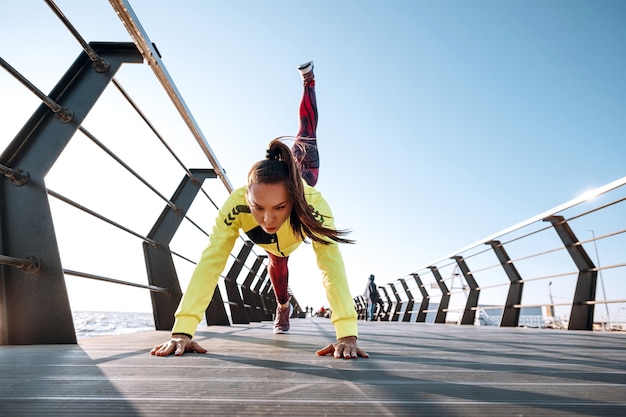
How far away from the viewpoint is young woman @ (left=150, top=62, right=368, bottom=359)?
4.66ft

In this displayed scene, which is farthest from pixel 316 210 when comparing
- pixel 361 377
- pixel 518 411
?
pixel 518 411

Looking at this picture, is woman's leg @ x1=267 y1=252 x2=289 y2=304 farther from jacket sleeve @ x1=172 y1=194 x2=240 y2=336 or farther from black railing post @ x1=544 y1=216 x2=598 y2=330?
black railing post @ x1=544 y1=216 x2=598 y2=330

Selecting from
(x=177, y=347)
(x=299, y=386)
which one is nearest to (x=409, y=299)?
(x=177, y=347)

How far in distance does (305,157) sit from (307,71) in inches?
39.9

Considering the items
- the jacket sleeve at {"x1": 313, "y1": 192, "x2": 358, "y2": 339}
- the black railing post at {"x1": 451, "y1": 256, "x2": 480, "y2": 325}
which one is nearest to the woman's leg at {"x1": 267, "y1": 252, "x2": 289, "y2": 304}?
the jacket sleeve at {"x1": 313, "y1": 192, "x2": 358, "y2": 339}

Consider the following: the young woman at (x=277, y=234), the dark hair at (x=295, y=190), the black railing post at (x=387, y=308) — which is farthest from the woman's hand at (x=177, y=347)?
the black railing post at (x=387, y=308)

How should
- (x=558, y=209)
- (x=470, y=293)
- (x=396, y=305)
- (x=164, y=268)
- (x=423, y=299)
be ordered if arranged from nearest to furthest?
(x=164, y=268)
(x=558, y=209)
(x=470, y=293)
(x=423, y=299)
(x=396, y=305)

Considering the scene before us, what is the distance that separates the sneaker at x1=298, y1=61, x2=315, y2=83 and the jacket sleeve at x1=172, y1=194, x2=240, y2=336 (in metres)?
2.18

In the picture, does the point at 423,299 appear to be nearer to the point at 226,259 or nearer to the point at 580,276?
the point at 580,276

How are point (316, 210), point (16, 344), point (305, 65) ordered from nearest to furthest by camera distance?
1. point (16, 344)
2. point (316, 210)
3. point (305, 65)

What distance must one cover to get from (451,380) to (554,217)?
292 centimetres

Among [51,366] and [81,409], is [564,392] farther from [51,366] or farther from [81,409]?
[51,366]

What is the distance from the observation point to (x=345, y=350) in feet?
4.33

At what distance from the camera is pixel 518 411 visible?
0.62 metres
